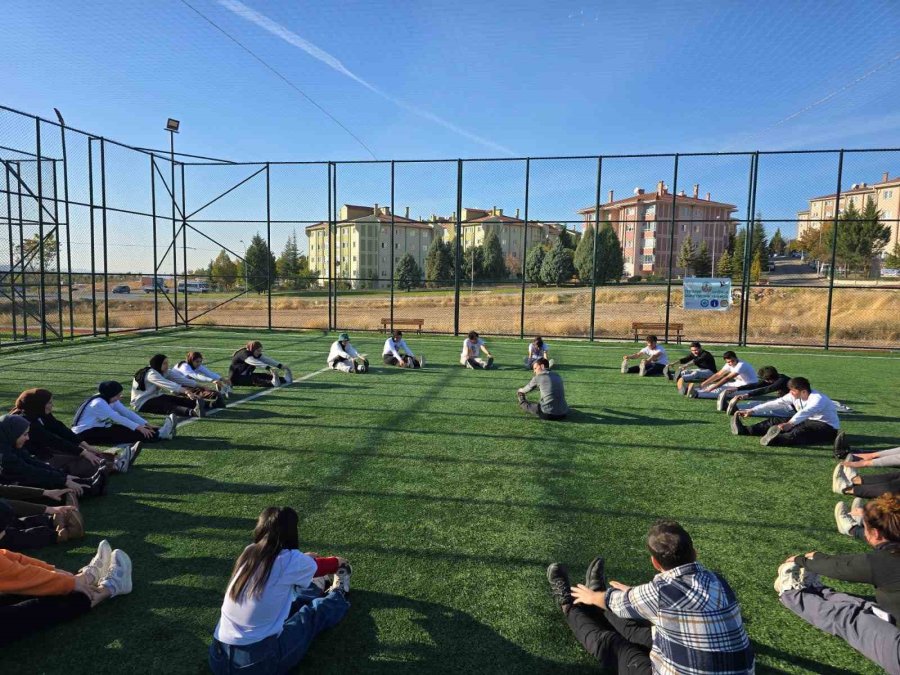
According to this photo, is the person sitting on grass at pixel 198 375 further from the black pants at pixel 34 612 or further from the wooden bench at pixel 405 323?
the wooden bench at pixel 405 323

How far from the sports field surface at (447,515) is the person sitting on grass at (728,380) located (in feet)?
1.34

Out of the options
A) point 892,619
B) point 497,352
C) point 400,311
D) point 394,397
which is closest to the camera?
point 892,619

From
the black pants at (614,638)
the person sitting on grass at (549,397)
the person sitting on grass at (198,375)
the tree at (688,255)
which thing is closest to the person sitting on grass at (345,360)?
the person sitting on grass at (198,375)

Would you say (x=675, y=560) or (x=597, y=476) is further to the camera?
(x=597, y=476)

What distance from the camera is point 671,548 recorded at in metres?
2.86

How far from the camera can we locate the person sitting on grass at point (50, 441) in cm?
573

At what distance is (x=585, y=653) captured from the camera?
3.42 m

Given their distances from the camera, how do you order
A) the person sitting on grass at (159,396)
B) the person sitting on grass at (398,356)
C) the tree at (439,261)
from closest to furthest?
the person sitting on grass at (159,396), the person sitting on grass at (398,356), the tree at (439,261)

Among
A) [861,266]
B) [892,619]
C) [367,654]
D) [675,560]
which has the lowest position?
[367,654]

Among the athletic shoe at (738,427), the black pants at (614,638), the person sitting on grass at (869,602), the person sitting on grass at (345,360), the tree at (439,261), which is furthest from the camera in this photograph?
the tree at (439,261)

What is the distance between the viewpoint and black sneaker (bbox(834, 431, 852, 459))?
7.13m

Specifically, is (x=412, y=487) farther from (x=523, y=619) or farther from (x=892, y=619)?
(x=892, y=619)

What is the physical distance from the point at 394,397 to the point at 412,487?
14.9ft

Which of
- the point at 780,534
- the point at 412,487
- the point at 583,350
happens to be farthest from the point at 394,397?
the point at 583,350
